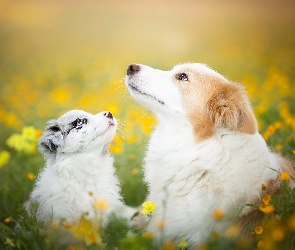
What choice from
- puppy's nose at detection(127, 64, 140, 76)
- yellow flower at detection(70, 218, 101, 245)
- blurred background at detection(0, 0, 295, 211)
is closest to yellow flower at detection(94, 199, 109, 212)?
yellow flower at detection(70, 218, 101, 245)

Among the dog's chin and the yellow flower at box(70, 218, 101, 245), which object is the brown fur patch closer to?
the dog's chin

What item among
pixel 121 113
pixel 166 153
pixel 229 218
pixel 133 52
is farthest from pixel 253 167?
pixel 133 52

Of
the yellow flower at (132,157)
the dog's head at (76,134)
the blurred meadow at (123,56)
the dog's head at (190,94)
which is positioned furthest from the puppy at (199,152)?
the yellow flower at (132,157)

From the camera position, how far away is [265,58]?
22.0ft

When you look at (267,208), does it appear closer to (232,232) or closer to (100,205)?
(232,232)

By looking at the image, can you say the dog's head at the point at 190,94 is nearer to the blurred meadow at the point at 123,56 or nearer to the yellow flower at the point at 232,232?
the yellow flower at the point at 232,232

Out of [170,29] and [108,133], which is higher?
[170,29]

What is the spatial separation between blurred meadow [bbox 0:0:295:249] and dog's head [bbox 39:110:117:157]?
1.03 metres

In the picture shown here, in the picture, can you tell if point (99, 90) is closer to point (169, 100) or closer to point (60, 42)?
point (60, 42)

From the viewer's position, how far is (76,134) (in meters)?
3.01

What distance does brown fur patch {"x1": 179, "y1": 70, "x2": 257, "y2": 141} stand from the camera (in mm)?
2537

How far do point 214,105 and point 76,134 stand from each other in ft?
3.77

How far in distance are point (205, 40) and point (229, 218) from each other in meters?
5.00

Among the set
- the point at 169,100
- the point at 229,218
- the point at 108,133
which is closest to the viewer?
the point at 229,218
